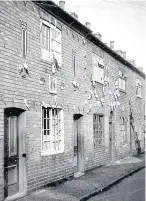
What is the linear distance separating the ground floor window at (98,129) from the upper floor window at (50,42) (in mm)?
4625

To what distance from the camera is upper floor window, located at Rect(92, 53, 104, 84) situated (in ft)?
46.9

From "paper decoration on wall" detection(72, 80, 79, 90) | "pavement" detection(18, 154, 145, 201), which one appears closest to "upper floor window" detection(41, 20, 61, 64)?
"paper decoration on wall" detection(72, 80, 79, 90)

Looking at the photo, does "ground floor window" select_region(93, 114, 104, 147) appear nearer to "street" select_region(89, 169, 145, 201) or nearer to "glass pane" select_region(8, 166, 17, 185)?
"street" select_region(89, 169, 145, 201)

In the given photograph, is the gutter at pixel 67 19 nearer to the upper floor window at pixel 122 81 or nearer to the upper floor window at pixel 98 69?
the upper floor window at pixel 98 69

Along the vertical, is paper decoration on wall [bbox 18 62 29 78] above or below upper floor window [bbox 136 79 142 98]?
below

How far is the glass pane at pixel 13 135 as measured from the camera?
8.18m

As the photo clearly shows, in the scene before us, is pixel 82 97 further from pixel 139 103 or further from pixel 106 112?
pixel 139 103

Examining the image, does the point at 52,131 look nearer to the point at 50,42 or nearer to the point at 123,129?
the point at 50,42

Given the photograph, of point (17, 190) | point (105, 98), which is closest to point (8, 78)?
point (17, 190)

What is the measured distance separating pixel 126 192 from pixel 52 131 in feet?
10.0

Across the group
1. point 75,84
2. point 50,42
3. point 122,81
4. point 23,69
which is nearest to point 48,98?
point 23,69

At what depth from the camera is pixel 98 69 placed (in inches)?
583

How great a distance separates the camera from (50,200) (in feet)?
24.9

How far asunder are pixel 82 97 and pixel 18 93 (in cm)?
482
